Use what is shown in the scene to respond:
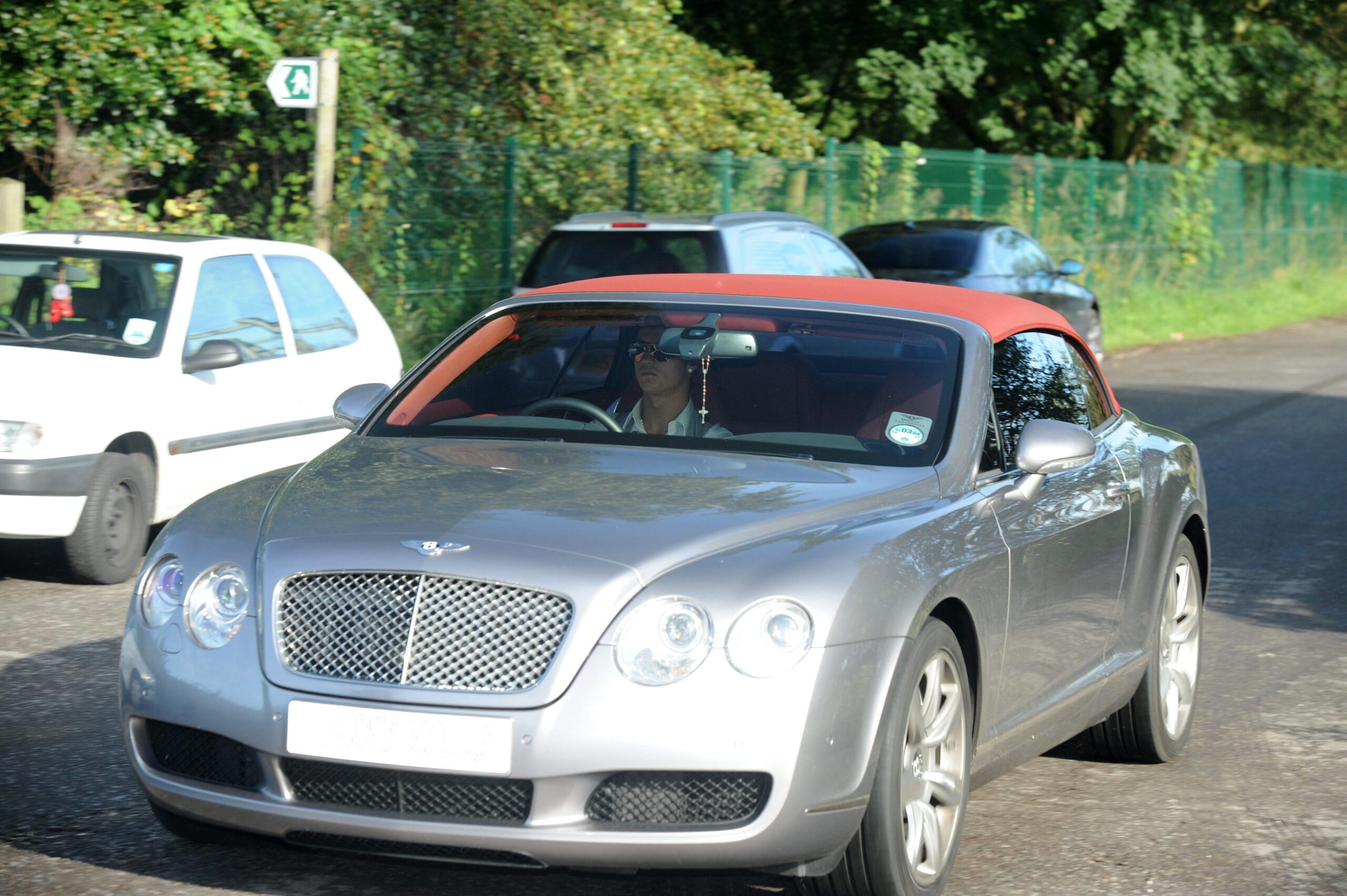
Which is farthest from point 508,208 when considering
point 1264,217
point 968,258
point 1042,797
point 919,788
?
point 1264,217

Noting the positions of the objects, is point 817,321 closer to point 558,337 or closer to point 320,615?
point 558,337

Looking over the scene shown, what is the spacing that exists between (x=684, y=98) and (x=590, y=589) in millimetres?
18480

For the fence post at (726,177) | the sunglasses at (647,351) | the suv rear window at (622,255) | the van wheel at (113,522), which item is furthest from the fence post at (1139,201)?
the sunglasses at (647,351)

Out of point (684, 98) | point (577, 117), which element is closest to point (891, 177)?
point (684, 98)

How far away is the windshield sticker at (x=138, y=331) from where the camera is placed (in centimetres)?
888

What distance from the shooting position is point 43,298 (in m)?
9.07

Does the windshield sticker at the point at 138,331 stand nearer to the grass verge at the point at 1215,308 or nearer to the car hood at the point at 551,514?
the car hood at the point at 551,514

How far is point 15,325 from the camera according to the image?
900cm

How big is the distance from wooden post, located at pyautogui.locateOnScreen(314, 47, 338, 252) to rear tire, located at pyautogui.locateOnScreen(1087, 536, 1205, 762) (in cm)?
897

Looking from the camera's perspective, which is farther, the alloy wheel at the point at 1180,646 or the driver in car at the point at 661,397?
the alloy wheel at the point at 1180,646

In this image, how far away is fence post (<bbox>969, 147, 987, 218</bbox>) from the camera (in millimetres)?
24797

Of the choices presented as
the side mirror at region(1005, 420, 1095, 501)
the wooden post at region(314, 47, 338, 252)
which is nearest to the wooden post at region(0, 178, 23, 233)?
the wooden post at region(314, 47, 338, 252)

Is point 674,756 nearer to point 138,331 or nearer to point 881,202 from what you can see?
point 138,331

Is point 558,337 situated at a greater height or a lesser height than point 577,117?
lesser
